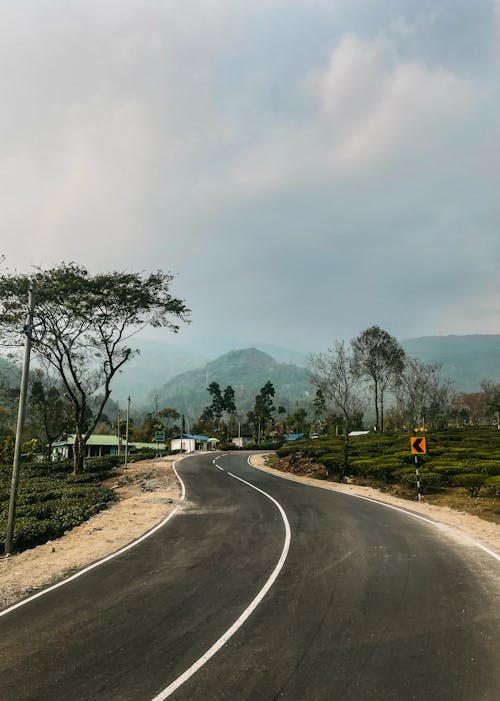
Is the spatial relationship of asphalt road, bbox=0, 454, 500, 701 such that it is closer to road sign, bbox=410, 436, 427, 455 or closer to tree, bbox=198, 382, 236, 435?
road sign, bbox=410, 436, 427, 455

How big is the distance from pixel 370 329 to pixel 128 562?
69343mm

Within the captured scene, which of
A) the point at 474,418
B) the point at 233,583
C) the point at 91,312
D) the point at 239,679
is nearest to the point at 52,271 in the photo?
the point at 91,312

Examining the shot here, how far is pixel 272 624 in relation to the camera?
7.57m

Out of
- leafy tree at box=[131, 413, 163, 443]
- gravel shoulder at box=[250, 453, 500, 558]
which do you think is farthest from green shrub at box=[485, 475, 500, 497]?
leafy tree at box=[131, 413, 163, 443]

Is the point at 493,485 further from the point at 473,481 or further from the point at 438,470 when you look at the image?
the point at 438,470

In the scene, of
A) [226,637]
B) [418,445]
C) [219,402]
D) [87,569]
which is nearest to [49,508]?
[87,569]

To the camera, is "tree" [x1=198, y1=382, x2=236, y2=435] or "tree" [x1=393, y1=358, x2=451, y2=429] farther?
"tree" [x1=198, y1=382, x2=236, y2=435]

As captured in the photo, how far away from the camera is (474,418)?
124438 mm

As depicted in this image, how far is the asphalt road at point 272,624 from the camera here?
19.0 feet

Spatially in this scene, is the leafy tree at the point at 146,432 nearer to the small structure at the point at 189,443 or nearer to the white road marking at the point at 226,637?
the small structure at the point at 189,443

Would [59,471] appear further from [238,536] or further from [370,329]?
[370,329]

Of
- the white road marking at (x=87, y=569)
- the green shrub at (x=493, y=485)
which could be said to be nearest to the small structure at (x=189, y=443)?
the green shrub at (x=493, y=485)

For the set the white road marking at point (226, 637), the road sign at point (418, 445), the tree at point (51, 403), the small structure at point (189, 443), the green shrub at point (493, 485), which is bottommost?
the small structure at point (189, 443)

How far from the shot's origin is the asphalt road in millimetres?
5781
